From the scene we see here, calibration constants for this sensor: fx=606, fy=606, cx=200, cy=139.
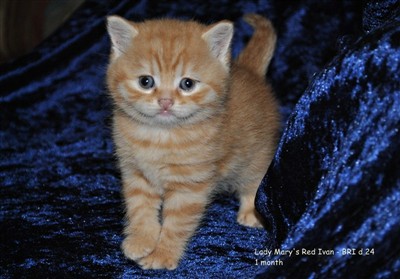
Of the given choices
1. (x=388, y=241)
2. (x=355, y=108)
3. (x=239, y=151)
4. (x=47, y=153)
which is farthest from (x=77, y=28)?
(x=388, y=241)

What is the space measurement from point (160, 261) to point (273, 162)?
37 cm

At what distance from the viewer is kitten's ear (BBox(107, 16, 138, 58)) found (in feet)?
5.10

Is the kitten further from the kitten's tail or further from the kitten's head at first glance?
the kitten's tail

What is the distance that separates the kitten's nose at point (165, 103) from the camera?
1.46 metres

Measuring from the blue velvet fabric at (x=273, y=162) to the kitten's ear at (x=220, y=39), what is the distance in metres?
0.25

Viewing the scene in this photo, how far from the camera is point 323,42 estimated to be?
7.60 feet

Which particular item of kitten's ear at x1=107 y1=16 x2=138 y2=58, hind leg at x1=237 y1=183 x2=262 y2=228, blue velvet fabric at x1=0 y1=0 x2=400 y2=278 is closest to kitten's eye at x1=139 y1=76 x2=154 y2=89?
kitten's ear at x1=107 y1=16 x2=138 y2=58

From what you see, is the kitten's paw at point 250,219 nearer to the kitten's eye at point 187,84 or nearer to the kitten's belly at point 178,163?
the kitten's belly at point 178,163

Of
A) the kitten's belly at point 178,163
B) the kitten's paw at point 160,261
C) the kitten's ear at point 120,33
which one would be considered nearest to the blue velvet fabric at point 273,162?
the kitten's paw at point 160,261

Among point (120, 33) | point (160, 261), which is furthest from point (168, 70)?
point (160, 261)

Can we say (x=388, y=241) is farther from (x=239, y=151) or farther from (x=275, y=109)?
(x=275, y=109)

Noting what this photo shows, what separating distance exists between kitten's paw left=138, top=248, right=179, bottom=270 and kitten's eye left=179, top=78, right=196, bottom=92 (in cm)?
41

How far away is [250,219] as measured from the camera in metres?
1.75

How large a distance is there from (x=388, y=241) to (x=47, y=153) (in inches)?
Answer: 56.5
